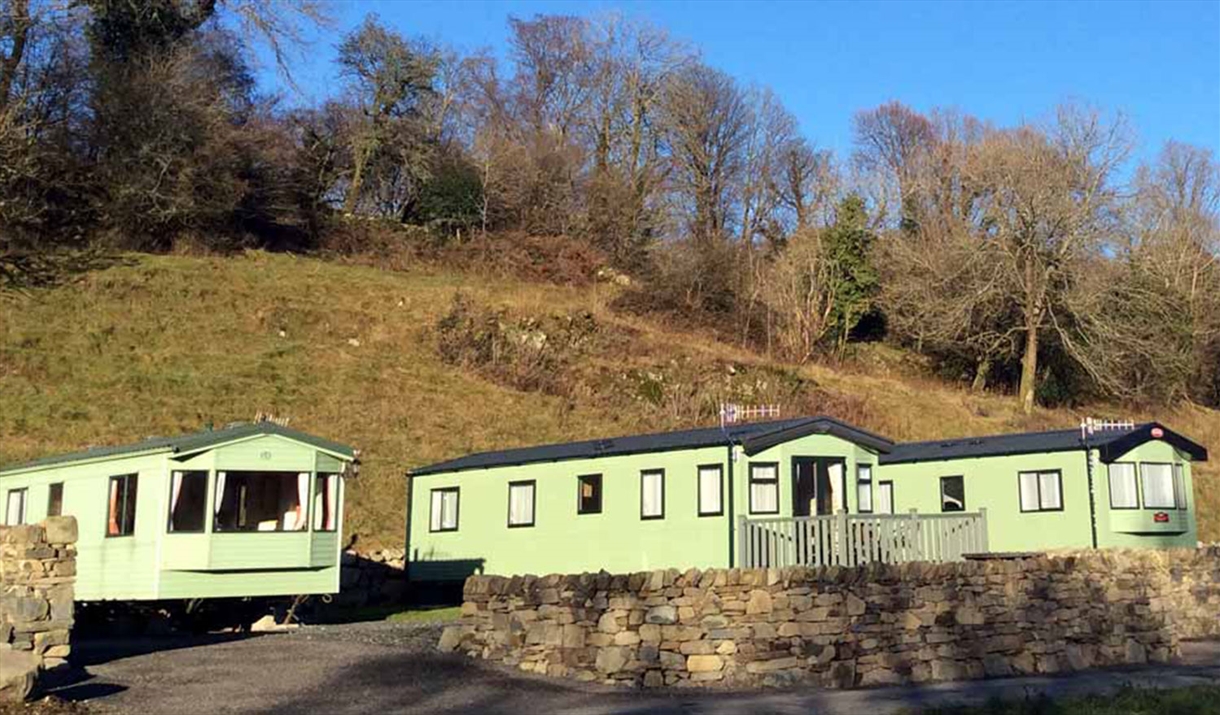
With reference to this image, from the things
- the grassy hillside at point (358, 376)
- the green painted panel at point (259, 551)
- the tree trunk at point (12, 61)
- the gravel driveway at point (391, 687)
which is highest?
the tree trunk at point (12, 61)

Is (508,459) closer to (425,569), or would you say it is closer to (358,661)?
(425,569)

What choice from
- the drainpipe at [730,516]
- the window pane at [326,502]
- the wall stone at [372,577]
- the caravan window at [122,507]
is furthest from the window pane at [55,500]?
the drainpipe at [730,516]

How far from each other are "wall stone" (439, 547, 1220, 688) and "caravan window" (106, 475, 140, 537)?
5523 millimetres

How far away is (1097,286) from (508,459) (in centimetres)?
2724

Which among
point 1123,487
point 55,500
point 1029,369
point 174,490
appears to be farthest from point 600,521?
point 1029,369

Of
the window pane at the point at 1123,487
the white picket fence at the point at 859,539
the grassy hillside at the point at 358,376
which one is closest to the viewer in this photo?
the white picket fence at the point at 859,539

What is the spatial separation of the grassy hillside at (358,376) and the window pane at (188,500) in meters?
7.74

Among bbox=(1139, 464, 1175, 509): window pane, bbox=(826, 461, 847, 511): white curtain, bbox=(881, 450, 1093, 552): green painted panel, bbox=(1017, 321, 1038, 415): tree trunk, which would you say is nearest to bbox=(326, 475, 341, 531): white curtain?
bbox=(826, 461, 847, 511): white curtain

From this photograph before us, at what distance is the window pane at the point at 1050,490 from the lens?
22328 mm

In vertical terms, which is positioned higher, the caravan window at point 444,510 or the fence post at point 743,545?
the caravan window at point 444,510

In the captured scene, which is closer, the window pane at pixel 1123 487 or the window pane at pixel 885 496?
the window pane at pixel 1123 487

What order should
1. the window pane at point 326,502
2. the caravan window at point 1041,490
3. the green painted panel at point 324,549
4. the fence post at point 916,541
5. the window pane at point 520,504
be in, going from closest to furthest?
1. the fence post at point 916,541
2. the green painted panel at point 324,549
3. the window pane at point 326,502
4. the window pane at point 520,504
5. the caravan window at point 1041,490

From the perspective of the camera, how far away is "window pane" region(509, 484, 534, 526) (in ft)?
72.5

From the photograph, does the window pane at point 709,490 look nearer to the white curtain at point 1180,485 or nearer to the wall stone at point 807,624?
the wall stone at point 807,624
